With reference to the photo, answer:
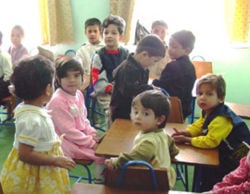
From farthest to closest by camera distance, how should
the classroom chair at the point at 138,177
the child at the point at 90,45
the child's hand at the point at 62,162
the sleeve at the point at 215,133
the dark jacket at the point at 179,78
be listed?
the child at the point at 90,45 < the dark jacket at the point at 179,78 < the sleeve at the point at 215,133 < the child's hand at the point at 62,162 < the classroom chair at the point at 138,177

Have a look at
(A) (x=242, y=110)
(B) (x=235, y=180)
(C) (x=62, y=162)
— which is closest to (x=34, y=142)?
(C) (x=62, y=162)

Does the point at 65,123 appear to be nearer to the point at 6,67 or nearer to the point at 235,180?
the point at 235,180

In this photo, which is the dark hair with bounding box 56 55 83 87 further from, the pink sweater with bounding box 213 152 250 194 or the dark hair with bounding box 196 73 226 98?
the pink sweater with bounding box 213 152 250 194

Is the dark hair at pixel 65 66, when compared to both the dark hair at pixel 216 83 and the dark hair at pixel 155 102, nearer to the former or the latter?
the dark hair at pixel 155 102

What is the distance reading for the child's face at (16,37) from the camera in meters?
4.44

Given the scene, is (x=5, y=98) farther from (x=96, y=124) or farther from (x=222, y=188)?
(x=222, y=188)

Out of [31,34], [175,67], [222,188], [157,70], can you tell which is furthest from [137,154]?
[31,34]

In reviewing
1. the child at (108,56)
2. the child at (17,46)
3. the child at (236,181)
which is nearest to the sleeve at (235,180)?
the child at (236,181)

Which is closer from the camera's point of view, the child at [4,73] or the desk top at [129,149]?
the desk top at [129,149]

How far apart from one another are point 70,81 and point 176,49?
104cm

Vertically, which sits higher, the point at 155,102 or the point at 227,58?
the point at 155,102

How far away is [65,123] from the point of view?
2.31 m

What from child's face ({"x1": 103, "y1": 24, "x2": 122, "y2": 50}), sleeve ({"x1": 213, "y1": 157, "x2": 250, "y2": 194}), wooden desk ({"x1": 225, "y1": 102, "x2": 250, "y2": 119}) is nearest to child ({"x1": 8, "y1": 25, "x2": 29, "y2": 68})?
child's face ({"x1": 103, "y1": 24, "x2": 122, "y2": 50})

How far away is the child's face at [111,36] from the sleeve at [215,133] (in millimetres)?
1624
